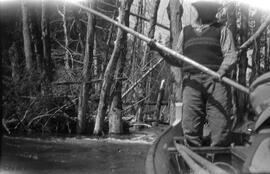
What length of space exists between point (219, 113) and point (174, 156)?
0.67 metres

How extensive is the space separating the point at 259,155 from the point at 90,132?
1333 centimetres

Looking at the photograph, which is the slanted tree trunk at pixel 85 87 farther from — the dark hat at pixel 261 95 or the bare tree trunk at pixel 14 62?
the dark hat at pixel 261 95

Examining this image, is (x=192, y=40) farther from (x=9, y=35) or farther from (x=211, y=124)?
(x=9, y=35)

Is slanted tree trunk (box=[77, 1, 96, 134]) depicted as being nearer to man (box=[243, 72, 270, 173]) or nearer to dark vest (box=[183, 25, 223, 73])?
dark vest (box=[183, 25, 223, 73])

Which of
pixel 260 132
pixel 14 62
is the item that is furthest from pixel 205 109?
pixel 14 62

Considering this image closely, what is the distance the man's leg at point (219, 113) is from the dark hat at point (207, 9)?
0.72 meters

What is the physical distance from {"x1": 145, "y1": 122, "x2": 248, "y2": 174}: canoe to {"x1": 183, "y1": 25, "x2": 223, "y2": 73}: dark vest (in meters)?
0.81

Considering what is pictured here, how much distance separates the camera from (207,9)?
222 inches

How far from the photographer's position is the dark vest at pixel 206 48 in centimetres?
555

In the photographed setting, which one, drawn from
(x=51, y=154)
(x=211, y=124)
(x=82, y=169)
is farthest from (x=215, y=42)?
(x=51, y=154)

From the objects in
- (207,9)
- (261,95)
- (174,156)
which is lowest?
(174,156)

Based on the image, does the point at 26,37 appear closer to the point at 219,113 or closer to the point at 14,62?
the point at 14,62

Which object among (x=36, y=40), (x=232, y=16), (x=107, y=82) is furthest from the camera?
(x=36, y=40)

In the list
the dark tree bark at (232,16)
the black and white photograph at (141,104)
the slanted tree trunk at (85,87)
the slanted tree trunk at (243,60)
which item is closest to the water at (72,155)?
the black and white photograph at (141,104)
